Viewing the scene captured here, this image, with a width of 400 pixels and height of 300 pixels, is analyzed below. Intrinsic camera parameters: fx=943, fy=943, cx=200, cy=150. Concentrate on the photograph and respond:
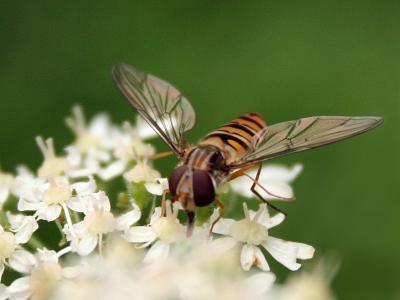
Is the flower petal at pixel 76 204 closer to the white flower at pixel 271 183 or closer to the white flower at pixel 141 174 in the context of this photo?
the white flower at pixel 141 174

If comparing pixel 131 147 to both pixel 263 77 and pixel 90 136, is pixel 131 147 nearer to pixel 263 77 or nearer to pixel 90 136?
pixel 90 136

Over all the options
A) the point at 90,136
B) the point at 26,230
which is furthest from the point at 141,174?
the point at 90,136

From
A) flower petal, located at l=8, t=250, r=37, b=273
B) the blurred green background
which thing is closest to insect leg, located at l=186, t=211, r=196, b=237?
flower petal, located at l=8, t=250, r=37, b=273

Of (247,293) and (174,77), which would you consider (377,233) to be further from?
(247,293)

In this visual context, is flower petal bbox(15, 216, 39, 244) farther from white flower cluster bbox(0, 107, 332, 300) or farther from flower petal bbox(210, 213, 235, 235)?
flower petal bbox(210, 213, 235, 235)

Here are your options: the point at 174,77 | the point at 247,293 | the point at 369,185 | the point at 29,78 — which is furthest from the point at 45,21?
the point at 247,293

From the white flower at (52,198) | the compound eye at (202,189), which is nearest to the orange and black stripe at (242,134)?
the compound eye at (202,189)
